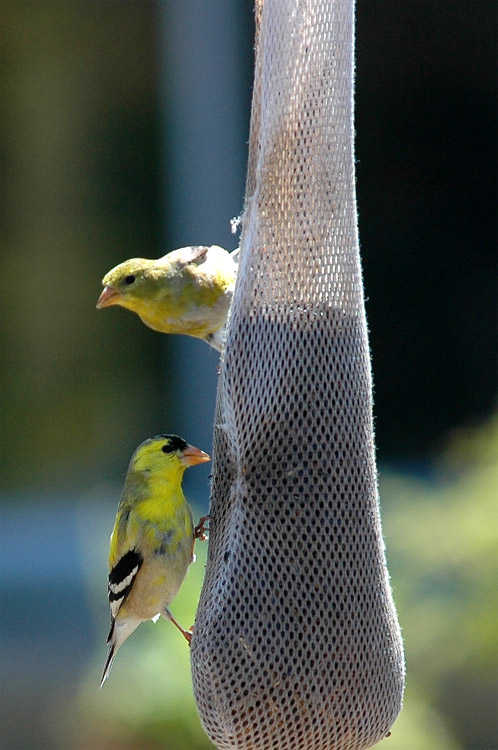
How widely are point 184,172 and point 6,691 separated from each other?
10.2ft

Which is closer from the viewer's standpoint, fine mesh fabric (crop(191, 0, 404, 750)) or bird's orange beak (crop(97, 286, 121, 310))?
fine mesh fabric (crop(191, 0, 404, 750))

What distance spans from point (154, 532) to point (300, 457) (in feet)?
2.56

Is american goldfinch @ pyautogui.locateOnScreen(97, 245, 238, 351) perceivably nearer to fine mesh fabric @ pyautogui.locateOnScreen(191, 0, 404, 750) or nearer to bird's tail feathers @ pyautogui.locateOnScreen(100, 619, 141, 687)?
fine mesh fabric @ pyautogui.locateOnScreen(191, 0, 404, 750)

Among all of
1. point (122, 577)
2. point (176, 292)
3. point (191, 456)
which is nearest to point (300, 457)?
point (191, 456)

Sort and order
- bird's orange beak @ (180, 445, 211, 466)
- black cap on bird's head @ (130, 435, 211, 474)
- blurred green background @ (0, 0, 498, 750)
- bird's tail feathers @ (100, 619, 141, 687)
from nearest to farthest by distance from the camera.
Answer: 1. bird's orange beak @ (180, 445, 211, 466)
2. black cap on bird's head @ (130, 435, 211, 474)
3. bird's tail feathers @ (100, 619, 141, 687)
4. blurred green background @ (0, 0, 498, 750)

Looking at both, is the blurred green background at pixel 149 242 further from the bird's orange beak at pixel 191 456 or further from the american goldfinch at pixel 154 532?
the bird's orange beak at pixel 191 456

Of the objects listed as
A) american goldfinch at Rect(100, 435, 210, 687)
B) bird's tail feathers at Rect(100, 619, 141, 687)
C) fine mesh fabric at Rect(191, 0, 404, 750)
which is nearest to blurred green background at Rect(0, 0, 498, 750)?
bird's tail feathers at Rect(100, 619, 141, 687)

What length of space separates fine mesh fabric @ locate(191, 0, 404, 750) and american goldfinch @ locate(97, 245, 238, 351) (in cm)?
70

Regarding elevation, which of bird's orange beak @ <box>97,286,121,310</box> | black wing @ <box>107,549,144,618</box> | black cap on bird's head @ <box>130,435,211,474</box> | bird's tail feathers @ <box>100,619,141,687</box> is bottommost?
bird's tail feathers @ <box>100,619,141,687</box>

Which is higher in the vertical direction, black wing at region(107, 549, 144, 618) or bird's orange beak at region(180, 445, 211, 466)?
bird's orange beak at region(180, 445, 211, 466)

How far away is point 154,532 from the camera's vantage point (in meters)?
3.21

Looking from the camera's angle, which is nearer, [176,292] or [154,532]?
[154,532]

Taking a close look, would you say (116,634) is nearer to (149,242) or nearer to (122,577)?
(122,577)

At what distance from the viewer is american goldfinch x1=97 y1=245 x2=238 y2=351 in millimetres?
3406
